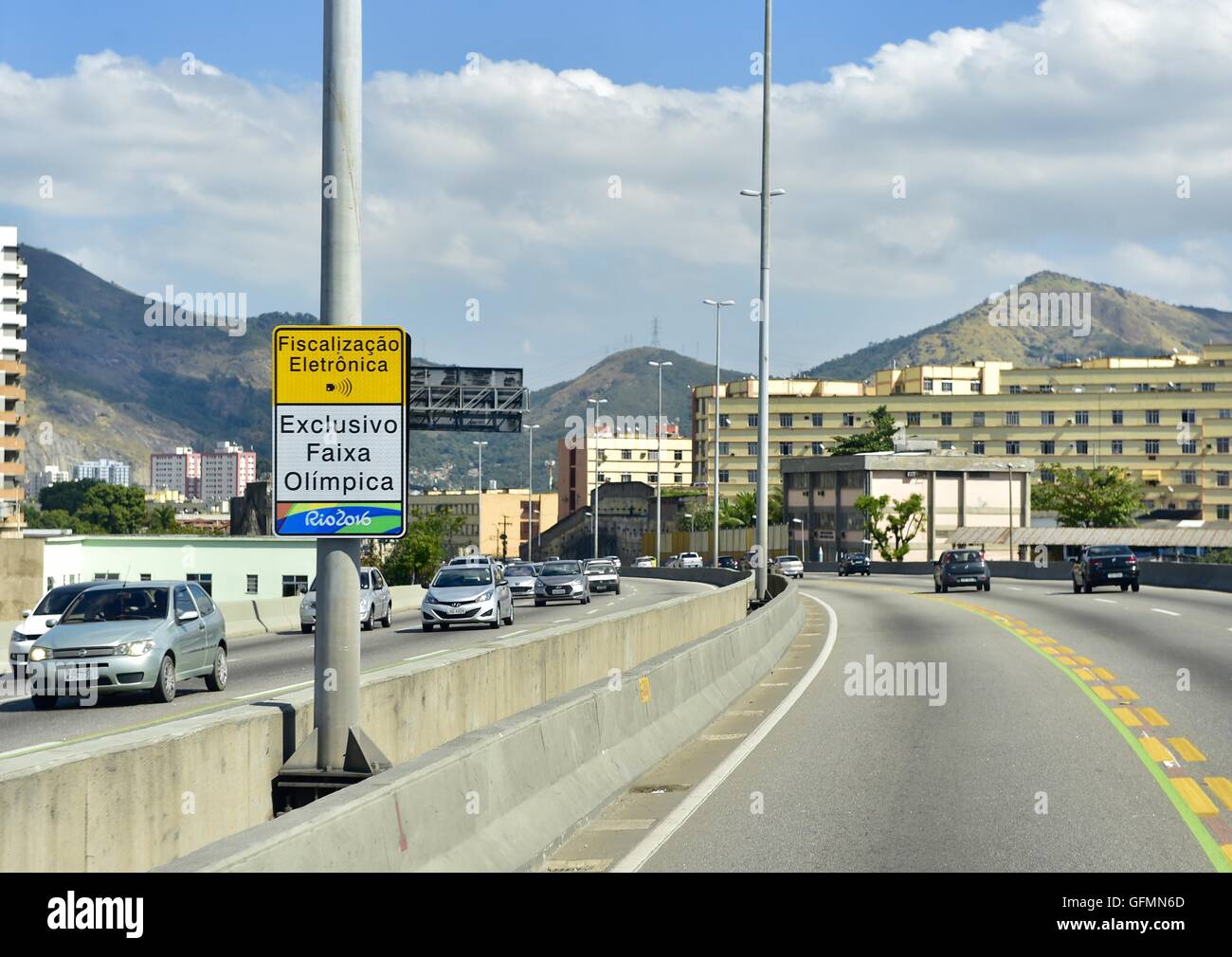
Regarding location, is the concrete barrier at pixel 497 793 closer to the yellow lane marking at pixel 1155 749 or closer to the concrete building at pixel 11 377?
the yellow lane marking at pixel 1155 749

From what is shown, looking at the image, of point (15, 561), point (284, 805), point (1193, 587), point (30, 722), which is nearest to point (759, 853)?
point (284, 805)

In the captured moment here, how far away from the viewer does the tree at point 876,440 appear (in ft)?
584

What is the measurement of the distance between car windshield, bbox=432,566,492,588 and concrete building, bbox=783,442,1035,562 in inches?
3898

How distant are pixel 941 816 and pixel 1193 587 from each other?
47.5 m

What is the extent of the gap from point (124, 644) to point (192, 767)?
12008 mm

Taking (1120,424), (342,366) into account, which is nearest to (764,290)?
(342,366)

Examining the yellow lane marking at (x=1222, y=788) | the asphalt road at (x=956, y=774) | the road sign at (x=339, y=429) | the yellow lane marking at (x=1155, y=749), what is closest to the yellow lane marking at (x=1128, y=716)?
the asphalt road at (x=956, y=774)

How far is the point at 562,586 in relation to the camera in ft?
180

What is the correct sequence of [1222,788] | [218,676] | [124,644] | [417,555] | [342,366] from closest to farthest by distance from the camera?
[342,366] < [1222,788] < [124,644] < [218,676] < [417,555]

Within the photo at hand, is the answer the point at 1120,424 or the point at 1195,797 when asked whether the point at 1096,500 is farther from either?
the point at 1195,797

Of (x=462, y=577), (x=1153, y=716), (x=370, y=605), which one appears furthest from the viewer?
(x=370, y=605)

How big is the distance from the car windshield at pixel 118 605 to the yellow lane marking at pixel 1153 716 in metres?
12.2

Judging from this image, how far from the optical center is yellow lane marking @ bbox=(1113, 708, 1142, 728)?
1644cm

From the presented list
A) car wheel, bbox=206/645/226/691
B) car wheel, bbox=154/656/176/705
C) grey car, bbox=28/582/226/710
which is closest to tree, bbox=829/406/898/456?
car wheel, bbox=206/645/226/691
